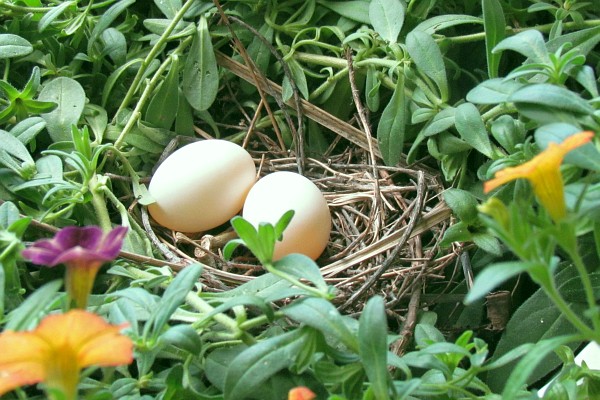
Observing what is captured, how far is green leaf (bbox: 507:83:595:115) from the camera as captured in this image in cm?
53

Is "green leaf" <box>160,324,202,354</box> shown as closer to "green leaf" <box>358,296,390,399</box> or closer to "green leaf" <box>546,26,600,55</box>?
"green leaf" <box>358,296,390,399</box>

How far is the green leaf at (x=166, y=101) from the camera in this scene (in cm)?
91

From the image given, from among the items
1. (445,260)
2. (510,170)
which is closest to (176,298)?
(510,170)

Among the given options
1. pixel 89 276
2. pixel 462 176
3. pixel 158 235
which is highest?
pixel 89 276

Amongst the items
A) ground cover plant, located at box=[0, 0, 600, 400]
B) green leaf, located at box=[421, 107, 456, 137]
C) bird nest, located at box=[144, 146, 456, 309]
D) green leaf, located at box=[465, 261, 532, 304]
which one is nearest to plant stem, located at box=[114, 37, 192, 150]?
ground cover plant, located at box=[0, 0, 600, 400]

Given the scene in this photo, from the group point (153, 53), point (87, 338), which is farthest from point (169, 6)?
point (87, 338)

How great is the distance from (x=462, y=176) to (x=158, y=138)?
1.25 ft

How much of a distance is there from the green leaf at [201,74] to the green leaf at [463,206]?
352 millimetres

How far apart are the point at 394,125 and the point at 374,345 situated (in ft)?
1.32

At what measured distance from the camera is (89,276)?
1.36 feet

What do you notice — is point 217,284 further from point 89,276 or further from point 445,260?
point 89,276

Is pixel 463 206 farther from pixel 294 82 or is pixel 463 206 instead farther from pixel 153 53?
pixel 153 53

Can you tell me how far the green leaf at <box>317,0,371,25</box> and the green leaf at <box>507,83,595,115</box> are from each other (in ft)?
1.21

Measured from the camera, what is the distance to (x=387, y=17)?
0.84 metres
